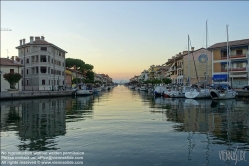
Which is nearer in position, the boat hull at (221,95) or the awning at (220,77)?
Answer: the boat hull at (221,95)

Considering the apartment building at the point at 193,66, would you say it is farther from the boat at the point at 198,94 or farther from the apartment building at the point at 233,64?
the boat at the point at 198,94

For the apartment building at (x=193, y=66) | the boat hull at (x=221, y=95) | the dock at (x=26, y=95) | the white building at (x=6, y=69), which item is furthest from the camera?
the apartment building at (x=193, y=66)

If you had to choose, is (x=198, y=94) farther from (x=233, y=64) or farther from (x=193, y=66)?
(x=193, y=66)

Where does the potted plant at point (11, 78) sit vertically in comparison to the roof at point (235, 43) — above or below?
below

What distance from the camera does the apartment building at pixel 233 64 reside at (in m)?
59.3

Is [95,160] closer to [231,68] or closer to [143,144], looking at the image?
[143,144]

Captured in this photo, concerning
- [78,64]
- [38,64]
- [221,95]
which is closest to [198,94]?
[221,95]

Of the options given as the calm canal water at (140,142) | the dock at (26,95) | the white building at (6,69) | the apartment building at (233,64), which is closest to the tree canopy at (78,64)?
the dock at (26,95)

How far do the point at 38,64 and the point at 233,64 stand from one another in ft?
157

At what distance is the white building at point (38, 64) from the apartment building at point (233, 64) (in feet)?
137

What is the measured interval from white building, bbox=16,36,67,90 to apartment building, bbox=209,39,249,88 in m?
41.8

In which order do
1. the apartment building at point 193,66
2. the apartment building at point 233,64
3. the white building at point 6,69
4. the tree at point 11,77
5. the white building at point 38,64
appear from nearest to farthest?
the tree at point 11,77
the white building at point 6,69
the apartment building at point 233,64
the white building at point 38,64
the apartment building at point 193,66

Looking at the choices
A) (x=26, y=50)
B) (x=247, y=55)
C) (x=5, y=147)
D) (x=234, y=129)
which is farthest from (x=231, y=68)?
(x=5, y=147)

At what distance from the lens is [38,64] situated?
70062mm
